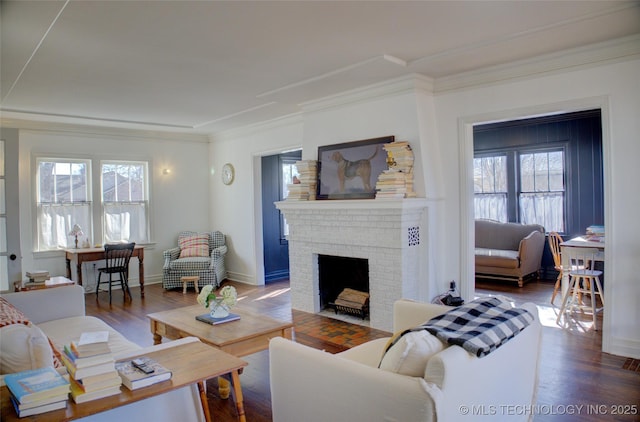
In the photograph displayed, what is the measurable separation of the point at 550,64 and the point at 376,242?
2.29 metres

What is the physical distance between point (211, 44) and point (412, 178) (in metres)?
2.29

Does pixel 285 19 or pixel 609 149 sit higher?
pixel 285 19

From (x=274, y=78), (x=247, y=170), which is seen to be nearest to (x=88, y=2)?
(x=274, y=78)

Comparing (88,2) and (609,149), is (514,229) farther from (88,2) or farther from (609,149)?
(88,2)

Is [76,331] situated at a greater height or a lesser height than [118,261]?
lesser

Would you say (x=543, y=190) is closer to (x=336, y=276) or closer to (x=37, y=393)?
(x=336, y=276)

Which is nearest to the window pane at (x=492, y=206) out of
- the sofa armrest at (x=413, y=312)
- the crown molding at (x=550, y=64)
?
the crown molding at (x=550, y=64)

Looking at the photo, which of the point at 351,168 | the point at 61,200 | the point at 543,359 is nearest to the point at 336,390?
the point at 543,359

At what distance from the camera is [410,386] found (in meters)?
1.63

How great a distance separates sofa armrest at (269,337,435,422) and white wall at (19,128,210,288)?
5.62 meters

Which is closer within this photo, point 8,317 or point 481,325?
point 481,325

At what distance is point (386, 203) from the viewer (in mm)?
4332

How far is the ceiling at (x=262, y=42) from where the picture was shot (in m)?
2.85

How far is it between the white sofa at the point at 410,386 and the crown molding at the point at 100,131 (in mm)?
5904
